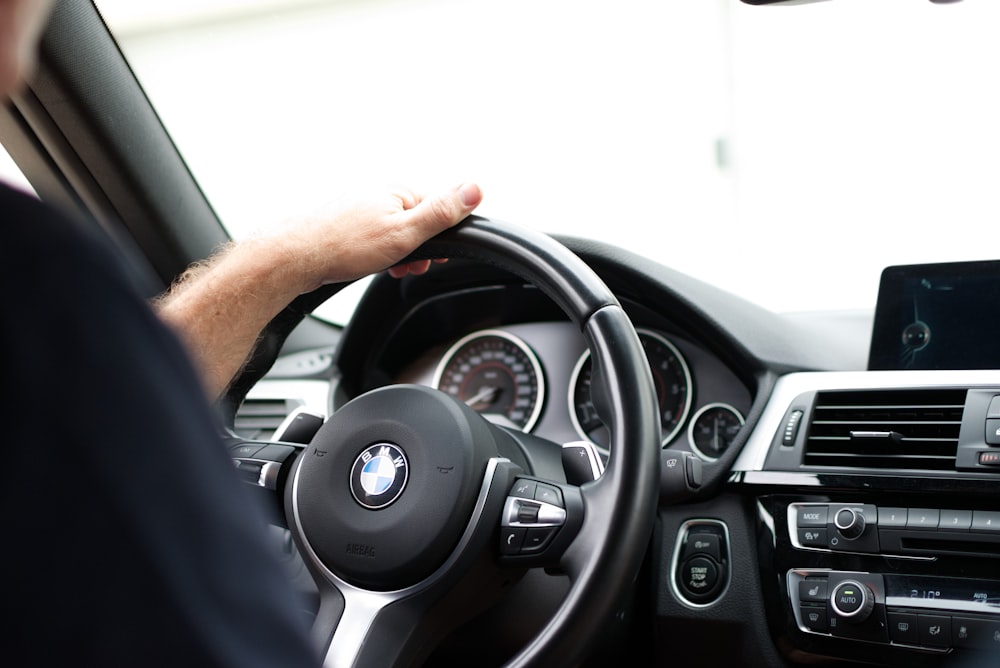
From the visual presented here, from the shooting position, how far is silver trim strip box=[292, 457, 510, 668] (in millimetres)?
1173

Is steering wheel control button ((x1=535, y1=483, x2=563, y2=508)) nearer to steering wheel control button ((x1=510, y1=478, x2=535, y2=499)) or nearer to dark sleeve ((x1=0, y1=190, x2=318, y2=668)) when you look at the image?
steering wheel control button ((x1=510, y1=478, x2=535, y2=499))

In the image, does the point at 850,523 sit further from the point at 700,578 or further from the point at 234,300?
the point at 234,300

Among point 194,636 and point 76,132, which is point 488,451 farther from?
point 76,132

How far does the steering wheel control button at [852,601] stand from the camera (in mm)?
1417

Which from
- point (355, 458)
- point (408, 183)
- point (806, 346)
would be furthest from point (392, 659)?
point (806, 346)

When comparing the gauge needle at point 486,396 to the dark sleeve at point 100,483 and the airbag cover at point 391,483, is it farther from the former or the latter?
the dark sleeve at point 100,483

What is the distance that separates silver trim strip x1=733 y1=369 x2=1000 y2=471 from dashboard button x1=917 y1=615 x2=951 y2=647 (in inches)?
12.6

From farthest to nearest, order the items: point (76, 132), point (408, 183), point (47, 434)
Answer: point (76, 132), point (408, 183), point (47, 434)

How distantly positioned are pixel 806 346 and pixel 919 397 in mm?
353

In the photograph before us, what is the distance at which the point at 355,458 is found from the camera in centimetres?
127

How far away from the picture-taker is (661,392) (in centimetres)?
187

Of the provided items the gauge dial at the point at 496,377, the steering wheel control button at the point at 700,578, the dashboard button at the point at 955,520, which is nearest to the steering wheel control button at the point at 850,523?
the dashboard button at the point at 955,520

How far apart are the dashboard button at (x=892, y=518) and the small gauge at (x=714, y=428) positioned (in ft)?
1.21

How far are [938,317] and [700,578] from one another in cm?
58
